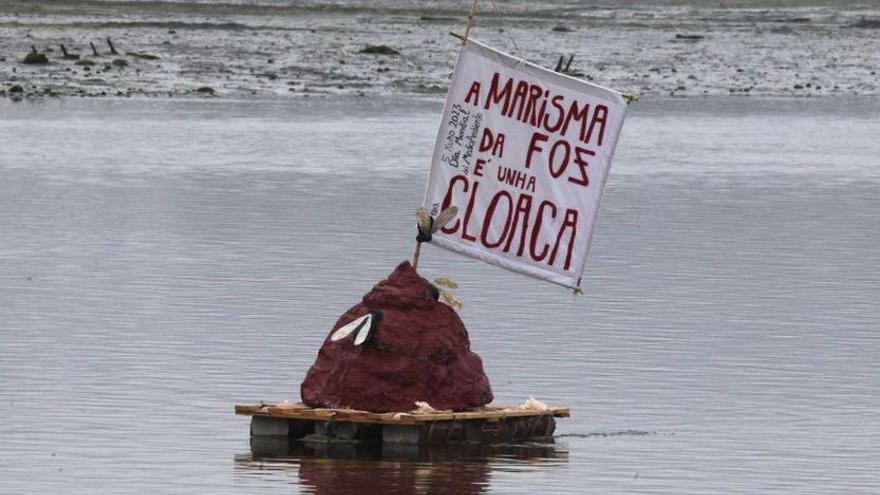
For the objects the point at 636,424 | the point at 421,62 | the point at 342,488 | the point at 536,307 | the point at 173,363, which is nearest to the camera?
the point at 342,488

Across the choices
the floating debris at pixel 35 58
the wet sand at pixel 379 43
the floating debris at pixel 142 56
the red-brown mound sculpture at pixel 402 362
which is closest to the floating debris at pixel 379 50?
the wet sand at pixel 379 43

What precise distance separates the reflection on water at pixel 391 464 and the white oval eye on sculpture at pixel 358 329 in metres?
0.88

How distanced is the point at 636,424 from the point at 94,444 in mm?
4663

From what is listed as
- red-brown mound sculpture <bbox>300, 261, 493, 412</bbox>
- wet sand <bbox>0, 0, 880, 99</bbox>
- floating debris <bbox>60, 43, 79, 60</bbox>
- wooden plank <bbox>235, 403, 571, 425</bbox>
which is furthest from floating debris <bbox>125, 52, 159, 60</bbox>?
wooden plank <bbox>235, 403, 571, 425</bbox>

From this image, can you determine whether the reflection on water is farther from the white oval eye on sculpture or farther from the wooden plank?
the white oval eye on sculpture

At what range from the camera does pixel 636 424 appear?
21.3 m

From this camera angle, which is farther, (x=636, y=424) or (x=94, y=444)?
(x=636, y=424)

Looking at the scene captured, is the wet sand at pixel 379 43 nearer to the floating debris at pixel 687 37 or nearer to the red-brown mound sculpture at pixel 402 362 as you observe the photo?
the floating debris at pixel 687 37

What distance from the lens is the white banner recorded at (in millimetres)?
21375

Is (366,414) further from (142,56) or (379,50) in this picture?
(379,50)

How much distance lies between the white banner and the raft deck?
1.72 m

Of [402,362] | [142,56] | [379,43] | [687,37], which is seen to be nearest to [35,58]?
[142,56]

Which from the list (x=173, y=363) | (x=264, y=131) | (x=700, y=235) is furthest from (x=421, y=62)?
(x=173, y=363)

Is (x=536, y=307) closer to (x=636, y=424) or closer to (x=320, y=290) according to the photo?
(x=320, y=290)
